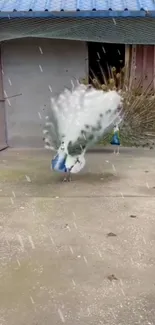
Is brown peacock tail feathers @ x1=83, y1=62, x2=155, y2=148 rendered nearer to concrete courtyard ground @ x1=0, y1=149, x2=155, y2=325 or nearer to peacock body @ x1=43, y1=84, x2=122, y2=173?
peacock body @ x1=43, y1=84, x2=122, y2=173

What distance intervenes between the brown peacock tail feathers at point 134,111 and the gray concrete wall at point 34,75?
3.55 ft

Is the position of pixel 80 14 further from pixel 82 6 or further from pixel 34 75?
pixel 34 75

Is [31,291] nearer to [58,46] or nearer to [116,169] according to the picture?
[116,169]

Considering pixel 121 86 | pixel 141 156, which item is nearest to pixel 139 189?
pixel 141 156

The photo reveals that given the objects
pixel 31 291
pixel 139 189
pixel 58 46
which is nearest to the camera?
pixel 31 291

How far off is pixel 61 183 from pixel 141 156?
200 cm

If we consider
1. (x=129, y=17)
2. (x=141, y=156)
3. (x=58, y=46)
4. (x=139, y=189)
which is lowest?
(x=141, y=156)

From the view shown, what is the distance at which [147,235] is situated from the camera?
3766 mm

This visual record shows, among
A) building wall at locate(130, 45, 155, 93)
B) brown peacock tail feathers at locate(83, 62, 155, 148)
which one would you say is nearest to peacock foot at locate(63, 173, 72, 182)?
brown peacock tail feathers at locate(83, 62, 155, 148)

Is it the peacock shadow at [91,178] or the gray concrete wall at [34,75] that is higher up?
the gray concrete wall at [34,75]

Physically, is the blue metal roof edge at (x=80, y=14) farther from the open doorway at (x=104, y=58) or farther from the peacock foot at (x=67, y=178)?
the peacock foot at (x=67, y=178)

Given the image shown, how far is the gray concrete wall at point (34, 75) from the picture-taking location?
7.71m

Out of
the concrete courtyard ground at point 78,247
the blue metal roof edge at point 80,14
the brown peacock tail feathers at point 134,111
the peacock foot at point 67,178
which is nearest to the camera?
the concrete courtyard ground at point 78,247

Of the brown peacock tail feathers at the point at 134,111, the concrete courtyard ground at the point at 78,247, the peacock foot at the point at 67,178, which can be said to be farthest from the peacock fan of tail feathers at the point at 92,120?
the concrete courtyard ground at the point at 78,247
